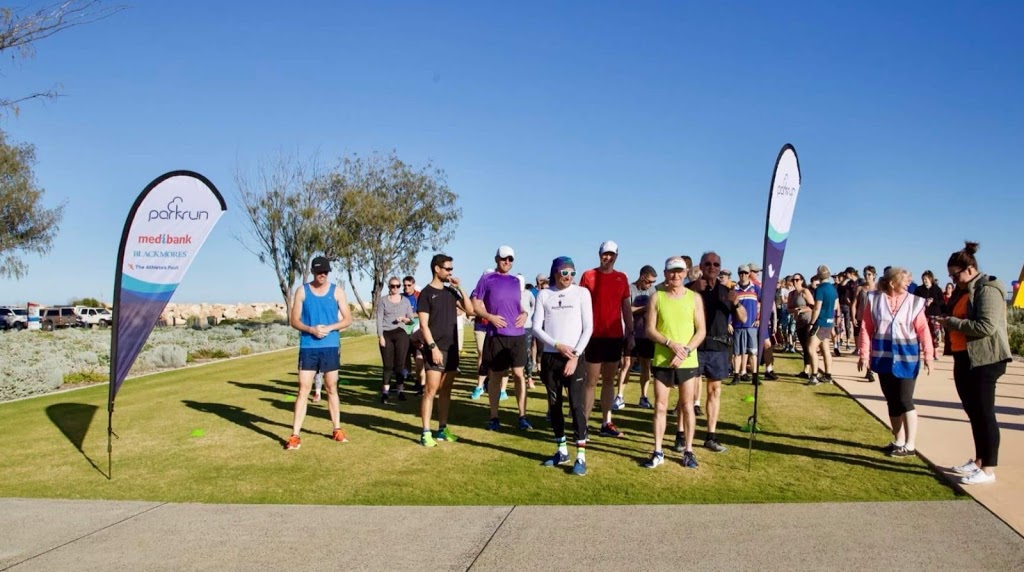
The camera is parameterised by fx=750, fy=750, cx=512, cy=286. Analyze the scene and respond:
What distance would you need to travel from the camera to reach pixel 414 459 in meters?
7.11

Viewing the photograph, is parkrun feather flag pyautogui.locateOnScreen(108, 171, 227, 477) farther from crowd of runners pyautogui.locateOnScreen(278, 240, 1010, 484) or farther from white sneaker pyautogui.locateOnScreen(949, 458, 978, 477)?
white sneaker pyautogui.locateOnScreen(949, 458, 978, 477)

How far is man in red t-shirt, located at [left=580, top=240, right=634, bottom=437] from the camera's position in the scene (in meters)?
7.49

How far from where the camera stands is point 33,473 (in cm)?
682

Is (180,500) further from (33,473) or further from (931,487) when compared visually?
(931,487)

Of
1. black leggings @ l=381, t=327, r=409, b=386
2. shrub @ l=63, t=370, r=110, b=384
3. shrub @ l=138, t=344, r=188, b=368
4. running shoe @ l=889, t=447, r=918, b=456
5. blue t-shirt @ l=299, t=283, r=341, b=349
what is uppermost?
blue t-shirt @ l=299, t=283, r=341, b=349

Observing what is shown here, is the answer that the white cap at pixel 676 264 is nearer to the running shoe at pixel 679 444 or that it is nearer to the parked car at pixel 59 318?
the running shoe at pixel 679 444

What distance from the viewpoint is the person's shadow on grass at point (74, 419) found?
8344mm

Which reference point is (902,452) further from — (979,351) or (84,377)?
(84,377)

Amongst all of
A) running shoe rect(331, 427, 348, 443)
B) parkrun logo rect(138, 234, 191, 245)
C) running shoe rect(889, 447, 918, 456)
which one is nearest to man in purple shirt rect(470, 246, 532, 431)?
running shoe rect(331, 427, 348, 443)

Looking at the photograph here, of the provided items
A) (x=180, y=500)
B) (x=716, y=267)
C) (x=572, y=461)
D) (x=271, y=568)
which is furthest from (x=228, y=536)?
(x=716, y=267)

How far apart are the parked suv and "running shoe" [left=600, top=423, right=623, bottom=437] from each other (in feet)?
169

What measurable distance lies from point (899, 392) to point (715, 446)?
168 cm

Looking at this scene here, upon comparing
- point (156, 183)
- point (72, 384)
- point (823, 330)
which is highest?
point (156, 183)

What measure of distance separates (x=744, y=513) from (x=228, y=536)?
3457 mm
